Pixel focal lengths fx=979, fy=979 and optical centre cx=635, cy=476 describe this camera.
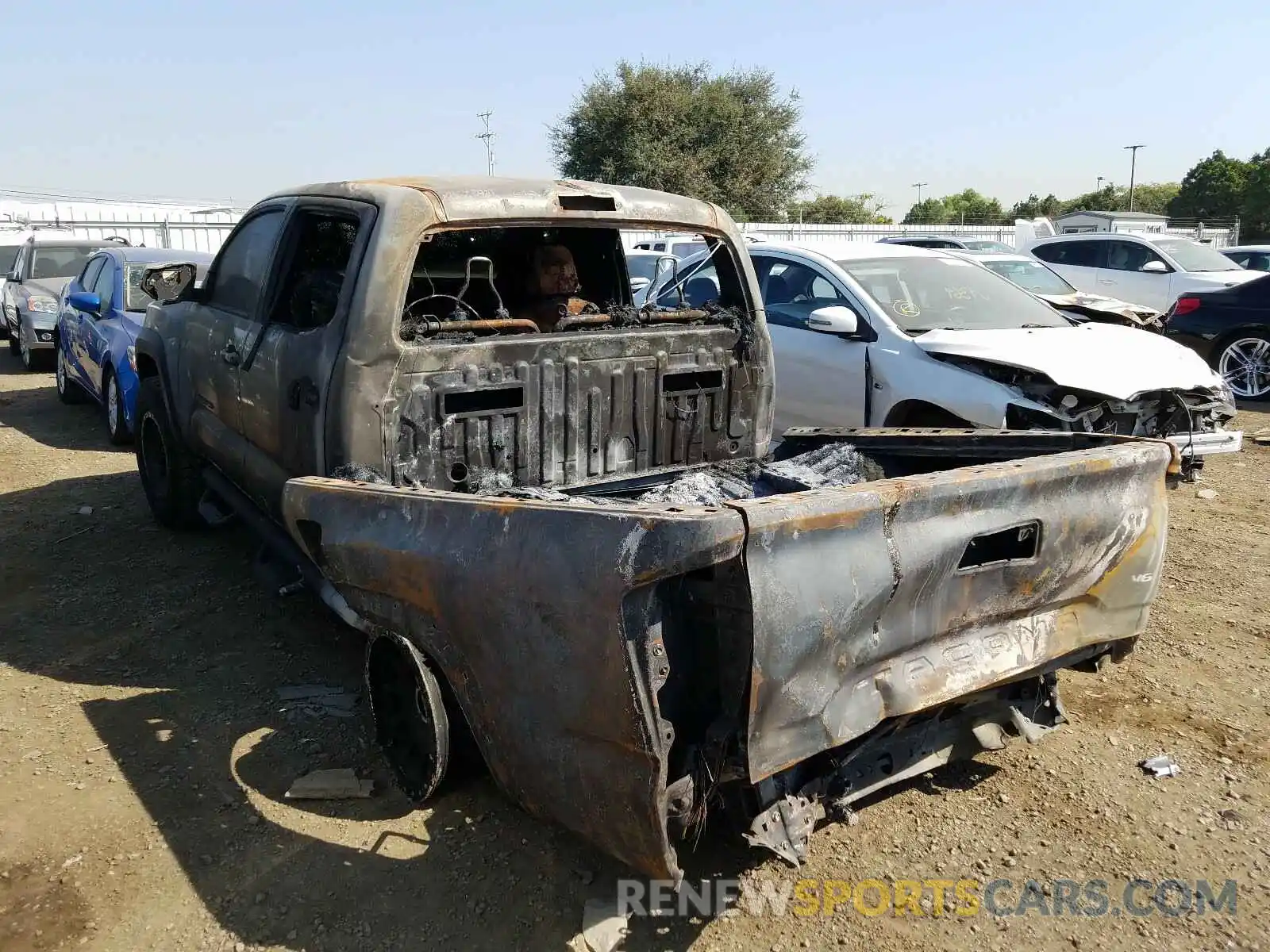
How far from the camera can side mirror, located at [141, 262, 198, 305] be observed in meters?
5.32

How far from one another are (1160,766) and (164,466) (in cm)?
543

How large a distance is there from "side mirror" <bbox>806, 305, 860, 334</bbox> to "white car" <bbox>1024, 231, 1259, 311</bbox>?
9.56 m

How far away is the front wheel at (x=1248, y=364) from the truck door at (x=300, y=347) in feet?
34.6

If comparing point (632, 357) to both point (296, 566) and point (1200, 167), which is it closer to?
point (296, 566)

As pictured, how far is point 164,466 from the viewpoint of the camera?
5926 millimetres

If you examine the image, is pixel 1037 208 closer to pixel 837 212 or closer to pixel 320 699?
pixel 837 212

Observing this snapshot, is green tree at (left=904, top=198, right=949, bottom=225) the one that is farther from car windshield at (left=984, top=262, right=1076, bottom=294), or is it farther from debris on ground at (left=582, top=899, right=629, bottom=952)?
debris on ground at (left=582, top=899, right=629, bottom=952)

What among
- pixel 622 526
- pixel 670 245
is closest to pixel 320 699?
pixel 622 526

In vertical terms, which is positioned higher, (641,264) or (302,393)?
(641,264)

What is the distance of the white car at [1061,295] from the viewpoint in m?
8.89

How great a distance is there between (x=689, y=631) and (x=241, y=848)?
1.66m

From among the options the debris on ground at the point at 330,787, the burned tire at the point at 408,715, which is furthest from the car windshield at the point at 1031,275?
the debris on ground at the point at 330,787

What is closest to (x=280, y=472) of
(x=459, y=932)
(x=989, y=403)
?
(x=459, y=932)

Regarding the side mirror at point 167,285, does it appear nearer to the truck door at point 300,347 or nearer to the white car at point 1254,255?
the truck door at point 300,347
